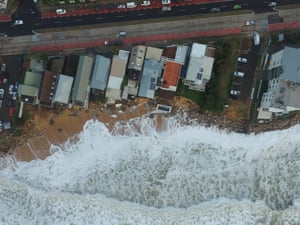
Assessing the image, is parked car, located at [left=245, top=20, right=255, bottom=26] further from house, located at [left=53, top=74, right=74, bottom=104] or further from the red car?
the red car

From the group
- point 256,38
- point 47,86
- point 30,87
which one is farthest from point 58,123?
point 256,38

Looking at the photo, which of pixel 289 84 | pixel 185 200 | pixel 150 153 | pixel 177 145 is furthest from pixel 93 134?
pixel 289 84

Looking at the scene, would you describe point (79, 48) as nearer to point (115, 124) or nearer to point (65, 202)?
point (115, 124)

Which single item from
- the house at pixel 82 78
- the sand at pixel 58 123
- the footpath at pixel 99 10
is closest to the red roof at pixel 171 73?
the sand at pixel 58 123

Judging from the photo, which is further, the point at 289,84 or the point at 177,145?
the point at 177,145

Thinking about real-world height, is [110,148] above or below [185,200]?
above

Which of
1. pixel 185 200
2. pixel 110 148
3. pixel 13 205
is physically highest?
pixel 110 148

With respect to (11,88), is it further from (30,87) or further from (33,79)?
(33,79)

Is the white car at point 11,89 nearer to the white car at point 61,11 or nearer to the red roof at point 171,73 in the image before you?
the white car at point 61,11
